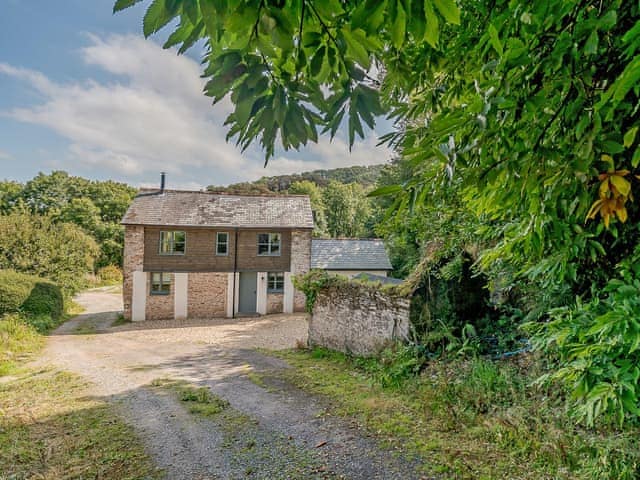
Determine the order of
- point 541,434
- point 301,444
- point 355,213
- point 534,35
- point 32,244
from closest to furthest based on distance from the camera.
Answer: point 534,35
point 541,434
point 301,444
point 32,244
point 355,213

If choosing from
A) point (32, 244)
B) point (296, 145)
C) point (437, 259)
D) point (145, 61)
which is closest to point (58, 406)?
point (145, 61)

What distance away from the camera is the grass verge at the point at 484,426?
11.1 ft

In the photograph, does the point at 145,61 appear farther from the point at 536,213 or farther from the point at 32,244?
the point at 32,244

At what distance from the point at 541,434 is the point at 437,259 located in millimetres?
4068

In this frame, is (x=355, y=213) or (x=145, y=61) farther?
(x=355, y=213)

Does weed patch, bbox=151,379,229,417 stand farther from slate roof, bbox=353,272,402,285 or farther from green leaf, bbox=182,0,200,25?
green leaf, bbox=182,0,200,25

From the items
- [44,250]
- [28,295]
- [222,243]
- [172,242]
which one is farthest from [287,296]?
[44,250]

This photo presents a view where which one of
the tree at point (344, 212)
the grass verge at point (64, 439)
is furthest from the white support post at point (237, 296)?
the tree at point (344, 212)

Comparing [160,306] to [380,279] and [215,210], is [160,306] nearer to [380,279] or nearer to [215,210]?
[215,210]

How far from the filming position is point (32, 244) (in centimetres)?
1681

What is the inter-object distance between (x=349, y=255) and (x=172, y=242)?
1035 cm

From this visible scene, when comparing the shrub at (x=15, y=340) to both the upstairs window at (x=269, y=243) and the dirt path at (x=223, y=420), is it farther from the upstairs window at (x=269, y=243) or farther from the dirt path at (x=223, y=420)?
the upstairs window at (x=269, y=243)

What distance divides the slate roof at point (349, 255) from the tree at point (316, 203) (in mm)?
12357

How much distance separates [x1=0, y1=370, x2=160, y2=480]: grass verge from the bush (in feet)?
88.2
